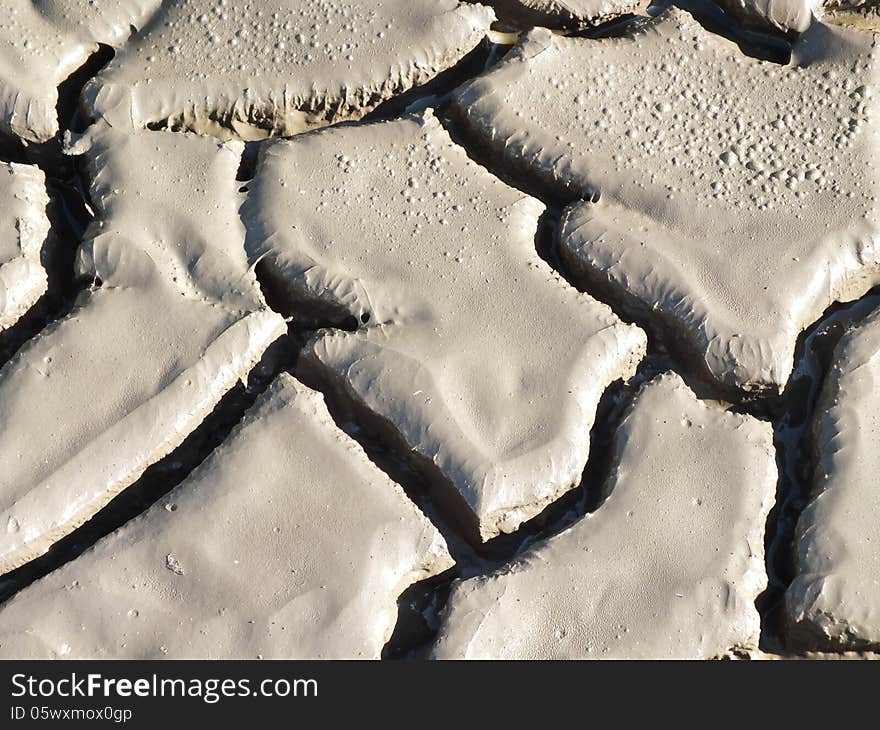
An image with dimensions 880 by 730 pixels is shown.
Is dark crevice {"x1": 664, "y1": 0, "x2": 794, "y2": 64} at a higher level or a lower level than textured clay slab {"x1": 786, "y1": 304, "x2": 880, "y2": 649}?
higher

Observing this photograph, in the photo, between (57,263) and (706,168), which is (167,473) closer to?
(57,263)

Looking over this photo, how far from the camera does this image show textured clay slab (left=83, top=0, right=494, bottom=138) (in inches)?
59.5

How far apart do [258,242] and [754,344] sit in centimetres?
68

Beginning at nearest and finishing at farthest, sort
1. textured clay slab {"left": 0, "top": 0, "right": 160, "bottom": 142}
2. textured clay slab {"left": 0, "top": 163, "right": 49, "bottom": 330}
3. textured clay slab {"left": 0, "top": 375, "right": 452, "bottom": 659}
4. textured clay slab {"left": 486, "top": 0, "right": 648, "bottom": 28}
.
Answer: textured clay slab {"left": 0, "top": 375, "right": 452, "bottom": 659} < textured clay slab {"left": 0, "top": 163, "right": 49, "bottom": 330} < textured clay slab {"left": 0, "top": 0, "right": 160, "bottom": 142} < textured clay slab {"left": 486, "top": 0, "right": 648, "bottom": 28}

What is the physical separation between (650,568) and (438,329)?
15.9 inches

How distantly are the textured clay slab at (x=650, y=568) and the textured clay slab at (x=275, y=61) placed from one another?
0.64 m

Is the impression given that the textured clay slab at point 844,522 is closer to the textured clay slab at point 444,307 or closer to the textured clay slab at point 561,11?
the textured clay slab at point 444,307

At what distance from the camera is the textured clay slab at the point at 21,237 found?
1.38 m

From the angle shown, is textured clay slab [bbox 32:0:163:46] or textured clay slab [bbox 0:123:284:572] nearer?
textured clay slab [bbox 0:123:284:572]

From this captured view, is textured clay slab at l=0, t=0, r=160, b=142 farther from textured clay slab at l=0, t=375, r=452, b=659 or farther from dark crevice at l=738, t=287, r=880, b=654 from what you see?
dark crevice at l=738, t=287, r=880, b=654

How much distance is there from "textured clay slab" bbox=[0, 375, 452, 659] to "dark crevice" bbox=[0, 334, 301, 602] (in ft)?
0.16

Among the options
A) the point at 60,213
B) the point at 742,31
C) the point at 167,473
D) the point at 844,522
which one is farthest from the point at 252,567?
the point at 742,31

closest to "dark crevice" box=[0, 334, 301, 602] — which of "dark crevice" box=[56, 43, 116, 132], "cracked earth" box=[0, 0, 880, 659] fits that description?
"cracked earth" box=[0, 0, 880, 659]
